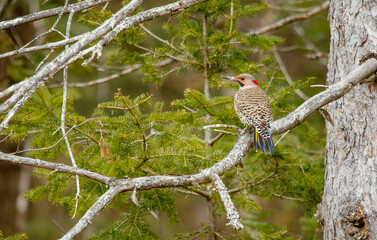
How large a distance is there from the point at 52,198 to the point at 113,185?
1.89 m

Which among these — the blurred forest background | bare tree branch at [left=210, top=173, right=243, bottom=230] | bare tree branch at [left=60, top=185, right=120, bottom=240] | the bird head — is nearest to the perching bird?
the bird head

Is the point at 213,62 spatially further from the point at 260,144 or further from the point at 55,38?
the point at 55,38

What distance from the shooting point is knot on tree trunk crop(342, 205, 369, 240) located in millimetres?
3996

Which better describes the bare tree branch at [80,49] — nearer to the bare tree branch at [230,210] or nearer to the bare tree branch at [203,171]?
the bare tree branch at [203,171]

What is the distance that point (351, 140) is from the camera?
4355mm

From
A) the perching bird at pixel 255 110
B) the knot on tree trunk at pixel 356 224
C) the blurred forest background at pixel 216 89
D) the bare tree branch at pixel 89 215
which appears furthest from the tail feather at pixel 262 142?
the bare tree branch at pixel 89 215

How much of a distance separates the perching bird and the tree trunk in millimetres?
693

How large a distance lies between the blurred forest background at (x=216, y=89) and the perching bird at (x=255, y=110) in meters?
0.14

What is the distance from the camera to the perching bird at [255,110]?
450 centimetres

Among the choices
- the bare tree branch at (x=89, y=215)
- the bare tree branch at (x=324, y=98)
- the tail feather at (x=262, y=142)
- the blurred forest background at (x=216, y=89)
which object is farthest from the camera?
the blurred forest background at (x=216, y=89)

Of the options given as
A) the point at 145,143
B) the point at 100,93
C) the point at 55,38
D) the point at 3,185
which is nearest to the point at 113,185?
the point at 145,143

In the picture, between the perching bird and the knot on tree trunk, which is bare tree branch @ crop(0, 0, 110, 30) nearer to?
the perching bird

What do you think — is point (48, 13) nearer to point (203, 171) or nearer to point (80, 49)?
point (80, 49)

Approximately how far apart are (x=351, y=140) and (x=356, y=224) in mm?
821
